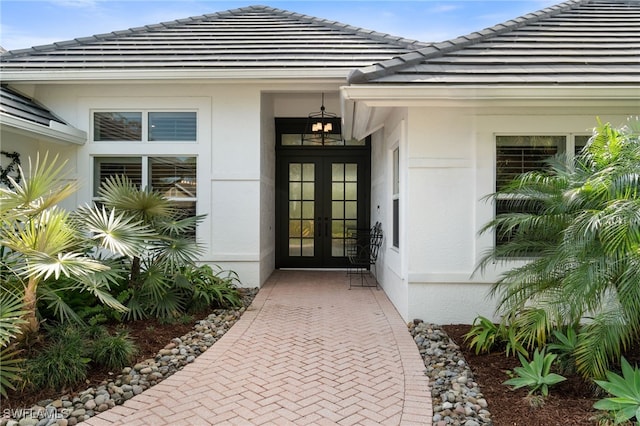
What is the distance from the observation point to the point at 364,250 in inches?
342

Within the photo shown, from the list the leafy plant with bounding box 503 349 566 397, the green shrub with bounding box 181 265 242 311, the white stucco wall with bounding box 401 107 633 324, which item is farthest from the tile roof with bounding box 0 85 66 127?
the leafy plant with bounding box 503 349 566 397

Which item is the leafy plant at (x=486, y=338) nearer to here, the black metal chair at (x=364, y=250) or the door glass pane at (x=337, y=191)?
the black metal chair at (x=364, y=250)

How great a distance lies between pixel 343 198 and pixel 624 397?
730 cm

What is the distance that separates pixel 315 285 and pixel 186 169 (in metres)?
3.29

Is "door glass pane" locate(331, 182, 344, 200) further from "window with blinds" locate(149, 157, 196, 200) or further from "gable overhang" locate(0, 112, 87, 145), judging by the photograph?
"gable overhang" locate(0, 112, 87, 145)

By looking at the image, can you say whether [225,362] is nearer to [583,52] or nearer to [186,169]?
[186,169]

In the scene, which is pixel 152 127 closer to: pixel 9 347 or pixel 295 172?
pixel 295 172

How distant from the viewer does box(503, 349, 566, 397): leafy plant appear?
3162mm

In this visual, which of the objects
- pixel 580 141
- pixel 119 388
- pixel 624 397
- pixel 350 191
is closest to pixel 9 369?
pixel 119 388

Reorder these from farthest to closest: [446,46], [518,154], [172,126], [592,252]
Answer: [172,126] < [446,46] < [518,154] < [592,252]

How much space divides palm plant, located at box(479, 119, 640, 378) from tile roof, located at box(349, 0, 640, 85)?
5.35ft

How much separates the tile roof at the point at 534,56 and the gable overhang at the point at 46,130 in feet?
16.0

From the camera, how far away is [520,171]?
5324mm

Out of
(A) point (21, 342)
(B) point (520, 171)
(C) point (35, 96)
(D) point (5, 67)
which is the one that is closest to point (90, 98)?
(C) point (35, 96)
